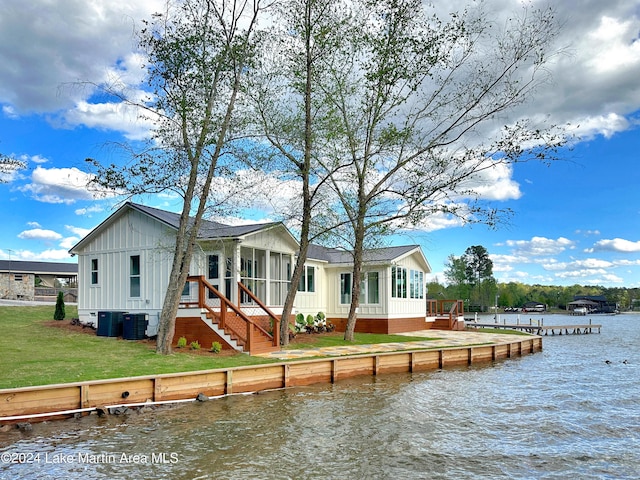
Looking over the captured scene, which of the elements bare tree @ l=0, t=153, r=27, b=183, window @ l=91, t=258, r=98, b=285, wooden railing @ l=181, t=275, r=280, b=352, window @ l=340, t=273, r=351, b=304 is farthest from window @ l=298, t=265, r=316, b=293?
bare tree @ l=0, t=153, r=27, b=183

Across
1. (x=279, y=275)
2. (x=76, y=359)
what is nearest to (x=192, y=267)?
(x=279, y=275)

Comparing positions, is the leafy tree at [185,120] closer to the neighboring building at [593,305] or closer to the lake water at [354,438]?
the lake water at [354,438]

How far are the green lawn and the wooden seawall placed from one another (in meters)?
0.61

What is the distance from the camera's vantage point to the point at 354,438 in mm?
8914

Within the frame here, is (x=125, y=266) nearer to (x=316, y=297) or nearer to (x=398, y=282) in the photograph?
(x=316, y=297)

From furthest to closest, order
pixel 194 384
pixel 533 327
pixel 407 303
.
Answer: pixel 533 327
pixel 407 303
pixel 194 384

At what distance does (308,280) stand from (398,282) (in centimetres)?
459

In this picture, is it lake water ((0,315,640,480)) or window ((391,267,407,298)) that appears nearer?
lake water ((0,315,640,480))

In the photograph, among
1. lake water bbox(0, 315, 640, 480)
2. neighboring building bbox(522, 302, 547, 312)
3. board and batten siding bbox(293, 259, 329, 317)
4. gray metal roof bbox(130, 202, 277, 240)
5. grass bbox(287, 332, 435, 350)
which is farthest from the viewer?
neighboring building bbox(522, 302, 547, 312)

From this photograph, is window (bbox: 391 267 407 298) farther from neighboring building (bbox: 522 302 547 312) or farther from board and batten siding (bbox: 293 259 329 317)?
neighboring building (bbox: 522 302 547 312)

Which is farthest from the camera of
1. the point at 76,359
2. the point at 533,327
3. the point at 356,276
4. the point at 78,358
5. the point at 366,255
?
the point at 533,327

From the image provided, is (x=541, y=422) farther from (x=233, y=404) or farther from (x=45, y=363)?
(x=45, y=363)

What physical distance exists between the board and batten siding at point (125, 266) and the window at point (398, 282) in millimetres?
11561

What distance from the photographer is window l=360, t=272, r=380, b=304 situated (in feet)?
83.1
